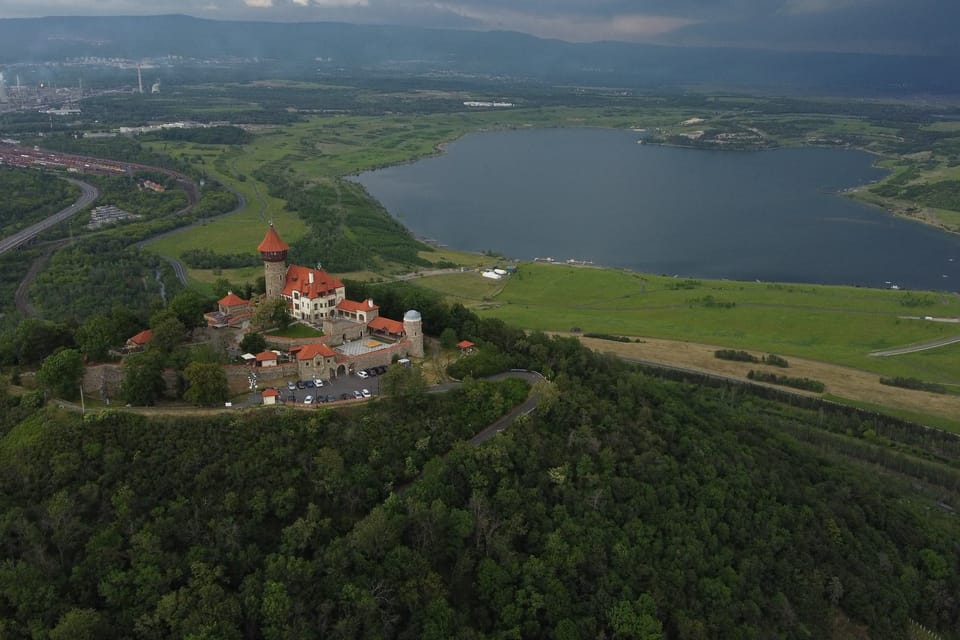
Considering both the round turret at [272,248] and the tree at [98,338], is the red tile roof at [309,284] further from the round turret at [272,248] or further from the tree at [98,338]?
the tree at [98,338]

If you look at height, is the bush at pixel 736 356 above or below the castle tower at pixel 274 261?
below

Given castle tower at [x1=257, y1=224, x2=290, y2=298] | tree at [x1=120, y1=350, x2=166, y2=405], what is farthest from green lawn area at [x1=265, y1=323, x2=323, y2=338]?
tree at [x1=120, y1=350, x2=166, y2=405]

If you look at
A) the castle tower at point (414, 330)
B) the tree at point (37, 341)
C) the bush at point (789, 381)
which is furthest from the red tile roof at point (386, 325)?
the bush at point (789, 381)

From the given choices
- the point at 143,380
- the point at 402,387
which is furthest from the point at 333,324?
the point at 143,380

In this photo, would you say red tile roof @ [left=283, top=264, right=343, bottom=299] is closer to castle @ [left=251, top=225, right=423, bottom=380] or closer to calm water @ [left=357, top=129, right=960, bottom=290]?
castle @ [left=251, top=225, right=423, bottom=380]

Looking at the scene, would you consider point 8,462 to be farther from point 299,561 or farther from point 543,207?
point 543,207

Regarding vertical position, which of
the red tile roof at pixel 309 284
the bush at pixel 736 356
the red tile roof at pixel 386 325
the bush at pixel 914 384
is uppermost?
the red tile roof at pixel 309 284

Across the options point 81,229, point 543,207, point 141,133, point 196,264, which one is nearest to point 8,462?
point 196,264
